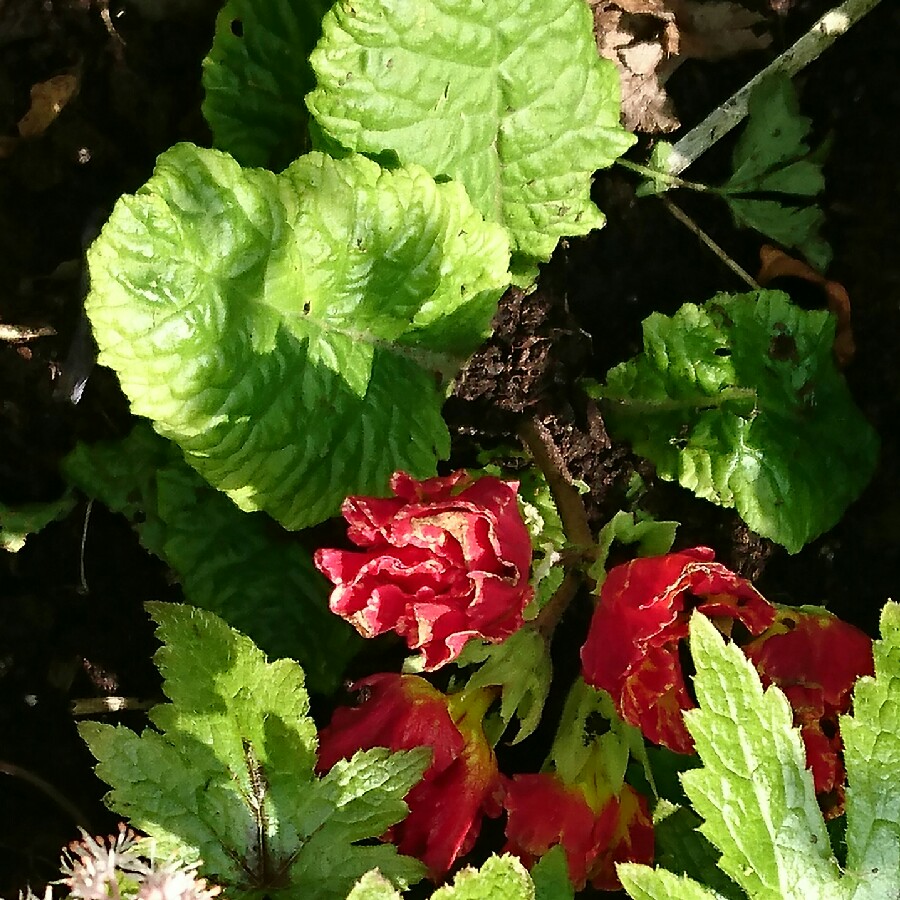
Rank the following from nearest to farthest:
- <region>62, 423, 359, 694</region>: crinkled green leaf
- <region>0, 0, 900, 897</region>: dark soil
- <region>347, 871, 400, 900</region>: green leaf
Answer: <region>347, 871, 400, 900</region>: green leaf, <region>62, 423, 359, 694</region>: crinkled green leaf, <region>0, 0, 900, 897</region>: dark soil

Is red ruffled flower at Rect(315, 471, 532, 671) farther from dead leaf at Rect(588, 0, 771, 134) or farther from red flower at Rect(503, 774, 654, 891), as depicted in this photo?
dead leaf at Rect(588, 0, 771, 134)

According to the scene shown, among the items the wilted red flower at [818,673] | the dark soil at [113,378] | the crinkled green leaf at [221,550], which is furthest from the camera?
the dark soil at [113,378]

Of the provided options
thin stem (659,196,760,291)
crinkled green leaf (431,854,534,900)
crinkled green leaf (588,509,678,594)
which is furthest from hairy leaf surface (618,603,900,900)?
thin stem (659,196,760,291)

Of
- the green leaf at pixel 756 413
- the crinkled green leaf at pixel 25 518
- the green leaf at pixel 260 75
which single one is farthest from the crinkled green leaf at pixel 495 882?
the green leaf at pixel 260 75

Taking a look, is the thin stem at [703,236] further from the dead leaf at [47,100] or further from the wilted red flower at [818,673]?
the dead leaf at [47,100]

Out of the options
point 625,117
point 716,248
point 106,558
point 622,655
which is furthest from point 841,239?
point 106,558

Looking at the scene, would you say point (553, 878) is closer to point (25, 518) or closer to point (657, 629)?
point (657, 629)
